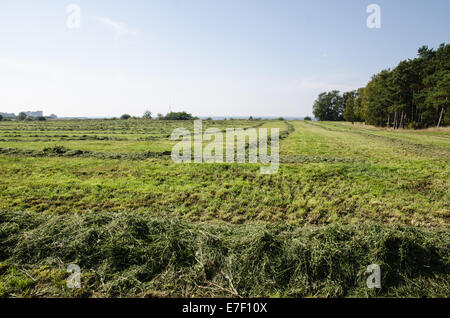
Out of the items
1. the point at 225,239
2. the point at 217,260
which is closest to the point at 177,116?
the point at 225,239

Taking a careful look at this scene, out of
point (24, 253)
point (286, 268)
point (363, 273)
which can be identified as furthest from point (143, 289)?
point (363, 273)

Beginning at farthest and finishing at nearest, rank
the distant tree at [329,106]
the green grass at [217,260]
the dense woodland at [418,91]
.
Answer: the distant tree at [329,106], the dense woodland at [418,91], the green grass at [217,260]

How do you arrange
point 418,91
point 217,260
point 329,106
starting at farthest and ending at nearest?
point 329,106 → point 418,91 → point 217,260

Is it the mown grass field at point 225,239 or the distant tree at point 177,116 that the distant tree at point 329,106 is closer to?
the distant tree at point 177,116

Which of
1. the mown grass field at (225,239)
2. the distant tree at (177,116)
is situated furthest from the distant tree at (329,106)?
the mown grass field at (225,239)

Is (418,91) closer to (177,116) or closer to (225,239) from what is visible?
(225,239)

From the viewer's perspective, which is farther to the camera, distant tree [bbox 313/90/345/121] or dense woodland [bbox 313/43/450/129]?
distant tree [bbox 313/90/345/121]

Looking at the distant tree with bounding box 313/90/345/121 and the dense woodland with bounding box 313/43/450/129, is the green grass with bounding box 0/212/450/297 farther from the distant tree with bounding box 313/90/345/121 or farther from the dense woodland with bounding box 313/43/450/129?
the distant tree with bounding box 313/90/345/121

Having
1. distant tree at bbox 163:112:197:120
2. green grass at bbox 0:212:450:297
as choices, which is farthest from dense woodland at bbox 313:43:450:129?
Result: distant tree at bbox 163:112:197:120

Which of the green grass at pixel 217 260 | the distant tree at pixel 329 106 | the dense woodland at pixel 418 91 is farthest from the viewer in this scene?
the distant tree at pixel 329 106

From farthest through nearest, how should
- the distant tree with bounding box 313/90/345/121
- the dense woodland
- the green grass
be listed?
the distant tree with bounding box 313/90/345/121, the dense woodland, the green grass

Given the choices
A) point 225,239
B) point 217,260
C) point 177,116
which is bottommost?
point 217,260
